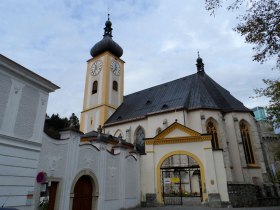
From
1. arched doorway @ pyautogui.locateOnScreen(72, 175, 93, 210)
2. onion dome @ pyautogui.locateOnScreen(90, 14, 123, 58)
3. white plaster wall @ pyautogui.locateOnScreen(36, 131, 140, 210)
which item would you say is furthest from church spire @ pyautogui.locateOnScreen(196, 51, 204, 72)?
arched doorway @ pyautogui.locateOnScreen(72, 175, 93, 210)

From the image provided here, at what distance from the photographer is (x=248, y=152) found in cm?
2198

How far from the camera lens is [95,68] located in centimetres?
3531

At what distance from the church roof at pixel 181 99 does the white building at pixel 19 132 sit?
53.7 ft

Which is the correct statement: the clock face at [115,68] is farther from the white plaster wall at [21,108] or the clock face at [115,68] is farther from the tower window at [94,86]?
the white plaster wall at [21,108]

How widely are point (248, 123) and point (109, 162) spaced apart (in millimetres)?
16183

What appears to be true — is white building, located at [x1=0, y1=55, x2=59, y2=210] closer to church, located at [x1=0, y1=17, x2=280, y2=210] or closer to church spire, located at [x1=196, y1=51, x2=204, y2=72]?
church, located at [x1=0, y1=17, x2=280, y2=210]

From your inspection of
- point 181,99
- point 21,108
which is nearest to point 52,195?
point 21,108

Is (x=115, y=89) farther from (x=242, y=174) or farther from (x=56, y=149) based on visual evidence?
(x=56, y=149)

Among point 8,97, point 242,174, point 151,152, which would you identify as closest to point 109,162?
point 151,152

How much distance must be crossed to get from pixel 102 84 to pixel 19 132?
25.3 metres

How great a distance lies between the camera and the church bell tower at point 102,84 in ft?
104

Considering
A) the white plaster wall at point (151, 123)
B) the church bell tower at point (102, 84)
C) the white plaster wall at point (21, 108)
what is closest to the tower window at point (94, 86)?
the church bell tower at point (102, 84)

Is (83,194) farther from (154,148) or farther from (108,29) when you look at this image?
(108,29)

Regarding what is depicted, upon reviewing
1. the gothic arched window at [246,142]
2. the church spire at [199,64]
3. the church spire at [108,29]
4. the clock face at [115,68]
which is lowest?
the gothic arched window at [246,142]
